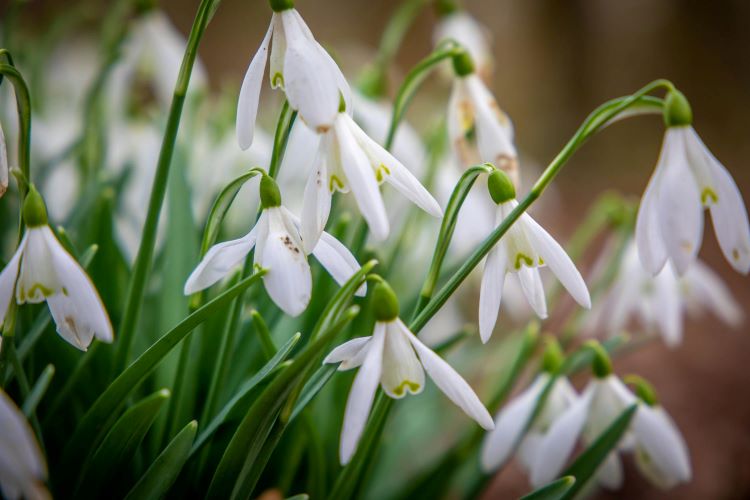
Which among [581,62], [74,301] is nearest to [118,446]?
[74,301]

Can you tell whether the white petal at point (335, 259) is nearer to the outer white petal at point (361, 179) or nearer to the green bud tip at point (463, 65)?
the outer white petal at point (361, 179)

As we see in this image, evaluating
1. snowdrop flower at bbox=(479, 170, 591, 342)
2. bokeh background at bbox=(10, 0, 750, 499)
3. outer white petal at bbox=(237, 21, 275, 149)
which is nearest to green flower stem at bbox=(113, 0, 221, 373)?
outer white petal at bbox=(237, 21, 275, 149)

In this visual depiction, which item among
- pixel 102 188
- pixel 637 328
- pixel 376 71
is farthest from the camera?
pixel 637 328

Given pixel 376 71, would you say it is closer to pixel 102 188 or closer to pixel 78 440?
pixel 102 188

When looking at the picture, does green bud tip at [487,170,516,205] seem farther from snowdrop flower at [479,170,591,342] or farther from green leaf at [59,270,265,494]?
green leaf at [59,270,265,494]

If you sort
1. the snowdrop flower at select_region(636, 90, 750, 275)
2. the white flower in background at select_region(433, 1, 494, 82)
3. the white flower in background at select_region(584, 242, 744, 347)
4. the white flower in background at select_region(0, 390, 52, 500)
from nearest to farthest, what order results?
the white flower in background at select_region(0, 390, 52, 500) → the snowdrop flower at select_region(636, 90, 750, 275) → the white flower in background at select_region(584, 242, 744, 347) → the white flower in background at select_region(433, 1, 494, 82)

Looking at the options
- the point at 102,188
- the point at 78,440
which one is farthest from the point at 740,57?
the point at 78,440
